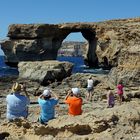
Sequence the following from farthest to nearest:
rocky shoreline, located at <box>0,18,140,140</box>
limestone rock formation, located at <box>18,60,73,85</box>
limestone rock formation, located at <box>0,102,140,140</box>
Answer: limestone rock formation, located at <box>18,60,73,85</box> → rocky shoreline, located at <box>0,18,140,140</box> → limestone rock formation, located at <box>0,102,140,140</box>

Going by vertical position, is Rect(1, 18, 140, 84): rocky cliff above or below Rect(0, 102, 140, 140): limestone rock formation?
below

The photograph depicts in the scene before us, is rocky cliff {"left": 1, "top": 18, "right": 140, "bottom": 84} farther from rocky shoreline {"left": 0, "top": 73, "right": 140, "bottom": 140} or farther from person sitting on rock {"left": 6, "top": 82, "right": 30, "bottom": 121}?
rocky shoreline {"left": 0, "top": 73, "right": 140, "bottom": 140}

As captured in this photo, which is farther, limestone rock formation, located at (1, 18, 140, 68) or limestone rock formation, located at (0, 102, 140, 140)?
A: limestone rock formation, located at (1, 18, 140, 68)

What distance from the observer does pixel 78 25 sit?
296 ft

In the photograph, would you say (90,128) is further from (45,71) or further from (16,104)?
(45,71)

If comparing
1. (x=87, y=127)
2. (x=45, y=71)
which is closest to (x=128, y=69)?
(x=45, y=71)

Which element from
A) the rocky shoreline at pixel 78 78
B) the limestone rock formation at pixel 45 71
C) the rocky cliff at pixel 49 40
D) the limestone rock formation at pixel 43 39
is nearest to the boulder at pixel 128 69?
the rocky shoreline at pixel 78 78

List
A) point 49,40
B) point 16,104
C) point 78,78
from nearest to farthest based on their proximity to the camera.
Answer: point 16,104 < point 78,78 < point 49,40

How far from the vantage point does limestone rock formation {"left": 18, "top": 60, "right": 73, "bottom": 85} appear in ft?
143

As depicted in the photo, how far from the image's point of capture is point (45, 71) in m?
44.2

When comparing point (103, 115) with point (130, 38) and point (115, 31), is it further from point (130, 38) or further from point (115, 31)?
point (115, 31)

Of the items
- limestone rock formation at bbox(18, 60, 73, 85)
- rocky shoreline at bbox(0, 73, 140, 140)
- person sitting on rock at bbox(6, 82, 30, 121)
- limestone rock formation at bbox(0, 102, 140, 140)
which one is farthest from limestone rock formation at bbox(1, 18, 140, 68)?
limestone rock formation at bbox(0, 102, 140, 140)

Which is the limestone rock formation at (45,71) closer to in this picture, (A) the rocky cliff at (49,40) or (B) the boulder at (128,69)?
(B) the boulder at (128,69)

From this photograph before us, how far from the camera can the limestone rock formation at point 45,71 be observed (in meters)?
43.5
